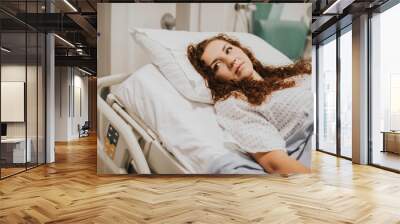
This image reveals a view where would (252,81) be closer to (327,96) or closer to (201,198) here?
(201,198)

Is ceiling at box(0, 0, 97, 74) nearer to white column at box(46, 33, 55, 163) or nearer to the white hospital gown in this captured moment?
white column at box(46, 33, 55, 163)

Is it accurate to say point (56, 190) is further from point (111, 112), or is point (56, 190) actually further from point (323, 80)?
point (323, 80)

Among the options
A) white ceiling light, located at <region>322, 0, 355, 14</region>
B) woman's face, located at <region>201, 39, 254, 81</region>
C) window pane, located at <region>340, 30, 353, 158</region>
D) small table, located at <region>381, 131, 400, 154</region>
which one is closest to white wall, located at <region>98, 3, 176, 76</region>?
woman's face, located at <region>201, 39, 254, 81</region>

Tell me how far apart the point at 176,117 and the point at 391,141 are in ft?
14.4

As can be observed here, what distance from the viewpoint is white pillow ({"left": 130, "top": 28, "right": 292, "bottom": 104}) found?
6148 millimetres

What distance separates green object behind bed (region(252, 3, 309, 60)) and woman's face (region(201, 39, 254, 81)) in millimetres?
484

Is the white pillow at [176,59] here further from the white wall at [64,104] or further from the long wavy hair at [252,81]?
the white wall at [64,104]

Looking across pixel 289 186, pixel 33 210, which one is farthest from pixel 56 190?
pixel 289 186

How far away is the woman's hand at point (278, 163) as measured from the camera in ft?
20.1

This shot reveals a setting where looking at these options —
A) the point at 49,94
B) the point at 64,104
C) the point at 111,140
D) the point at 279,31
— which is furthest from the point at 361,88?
the point at 64,104

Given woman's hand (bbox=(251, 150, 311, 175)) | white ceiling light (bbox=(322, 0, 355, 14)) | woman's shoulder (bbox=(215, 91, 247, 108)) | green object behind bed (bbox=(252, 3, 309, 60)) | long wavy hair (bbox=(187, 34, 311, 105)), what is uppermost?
white ceiling light (bbox=(322, 0, 355, 14))

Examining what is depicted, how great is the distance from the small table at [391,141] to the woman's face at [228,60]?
3.28m

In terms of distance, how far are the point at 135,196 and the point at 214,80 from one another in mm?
2319

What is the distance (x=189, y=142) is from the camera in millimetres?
6160
